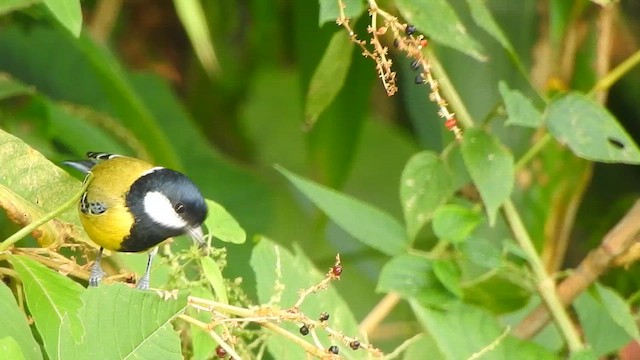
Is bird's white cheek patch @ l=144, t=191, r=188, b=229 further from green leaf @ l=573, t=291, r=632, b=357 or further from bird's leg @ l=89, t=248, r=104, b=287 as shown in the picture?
green leaf @ l=573, t=291, r=632, b=357

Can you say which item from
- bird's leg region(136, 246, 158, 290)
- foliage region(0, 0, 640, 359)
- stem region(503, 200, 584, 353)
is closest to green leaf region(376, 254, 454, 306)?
foliage region(0, 0, 640, 359)

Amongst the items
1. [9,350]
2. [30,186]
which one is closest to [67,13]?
[30,186]

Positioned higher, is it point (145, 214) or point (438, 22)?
point (438, 22)

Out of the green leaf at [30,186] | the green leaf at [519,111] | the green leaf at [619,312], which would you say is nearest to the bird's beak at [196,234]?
the green leaf at [30,186]

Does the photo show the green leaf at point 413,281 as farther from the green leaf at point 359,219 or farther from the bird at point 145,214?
the bird at point 145,214

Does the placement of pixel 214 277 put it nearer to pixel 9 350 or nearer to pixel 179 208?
pixel 179 208

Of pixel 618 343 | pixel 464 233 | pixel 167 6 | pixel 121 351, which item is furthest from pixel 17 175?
pixel 167 6
